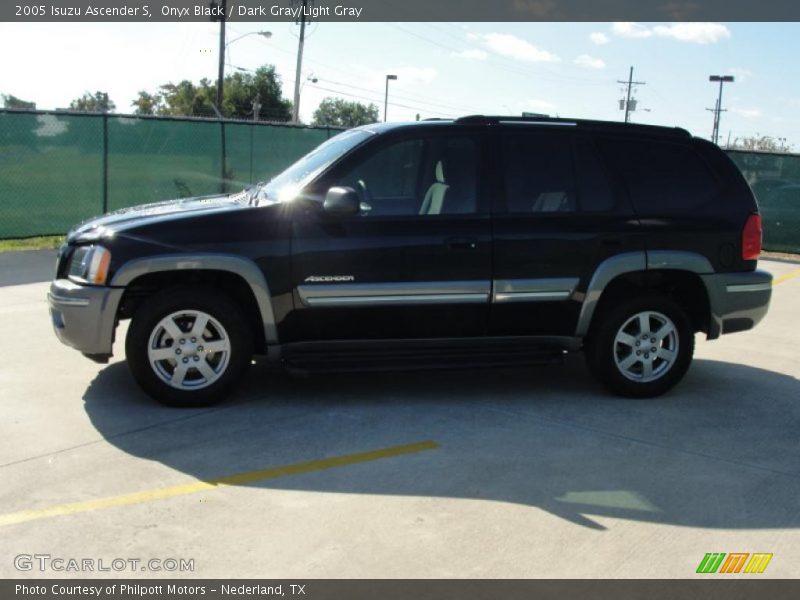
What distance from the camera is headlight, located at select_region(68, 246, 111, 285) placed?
545 centimetres

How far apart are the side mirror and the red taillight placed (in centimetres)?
299

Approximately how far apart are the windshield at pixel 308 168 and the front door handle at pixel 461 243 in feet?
3.14

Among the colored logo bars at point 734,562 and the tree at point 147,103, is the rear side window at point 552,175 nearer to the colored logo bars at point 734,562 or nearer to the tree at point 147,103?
the colored logo bars at point 734,562

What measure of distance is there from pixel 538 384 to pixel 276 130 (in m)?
11.0

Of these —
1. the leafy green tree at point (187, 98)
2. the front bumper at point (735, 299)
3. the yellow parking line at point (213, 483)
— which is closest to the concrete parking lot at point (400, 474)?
the yellow parking line at point (213, 483)

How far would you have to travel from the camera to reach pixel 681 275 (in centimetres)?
632

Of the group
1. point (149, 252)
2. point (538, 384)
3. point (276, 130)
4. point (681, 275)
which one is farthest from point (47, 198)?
point (681, 275)

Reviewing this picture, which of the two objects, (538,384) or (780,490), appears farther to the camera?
(538,384)

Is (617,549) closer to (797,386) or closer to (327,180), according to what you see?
(327,180)

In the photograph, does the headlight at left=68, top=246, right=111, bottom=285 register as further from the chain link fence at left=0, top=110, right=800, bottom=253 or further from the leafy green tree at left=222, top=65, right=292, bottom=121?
the leafy green tree at left=222, top=65, right=292, bottom=121

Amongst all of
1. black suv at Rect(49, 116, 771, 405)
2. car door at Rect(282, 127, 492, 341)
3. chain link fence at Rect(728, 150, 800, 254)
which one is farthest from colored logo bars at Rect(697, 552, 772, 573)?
chain link fence at Rect(728, 150, 800, 254)

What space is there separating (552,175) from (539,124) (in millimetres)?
414

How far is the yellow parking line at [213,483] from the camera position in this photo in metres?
4.10

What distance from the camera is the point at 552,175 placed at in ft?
20.0
